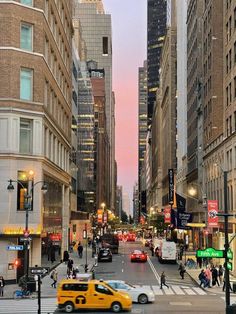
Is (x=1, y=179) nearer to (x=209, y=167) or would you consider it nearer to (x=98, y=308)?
(x=98, y=308)

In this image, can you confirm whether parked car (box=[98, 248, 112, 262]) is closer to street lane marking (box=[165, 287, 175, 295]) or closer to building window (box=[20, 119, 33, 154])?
building window (box=[20, 119, 33, 154])

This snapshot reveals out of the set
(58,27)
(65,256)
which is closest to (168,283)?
(65,256)

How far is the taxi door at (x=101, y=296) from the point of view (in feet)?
109

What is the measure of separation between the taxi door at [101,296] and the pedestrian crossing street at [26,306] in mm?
2424

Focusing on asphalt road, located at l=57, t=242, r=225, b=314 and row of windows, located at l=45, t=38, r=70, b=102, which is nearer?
asphalt road, located at l=57, t=242, r=225, b=314

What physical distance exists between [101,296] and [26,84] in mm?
22740

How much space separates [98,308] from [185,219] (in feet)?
87.2

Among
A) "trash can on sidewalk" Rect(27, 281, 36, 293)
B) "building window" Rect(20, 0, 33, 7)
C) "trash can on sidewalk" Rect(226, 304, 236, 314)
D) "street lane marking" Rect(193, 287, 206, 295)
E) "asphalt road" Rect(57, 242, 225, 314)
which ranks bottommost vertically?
"street lane marking" Rect(193, 287, 206, 295)

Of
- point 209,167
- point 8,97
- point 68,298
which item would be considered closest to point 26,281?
point 68,298

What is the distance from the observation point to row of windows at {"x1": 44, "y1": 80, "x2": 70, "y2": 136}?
55188 mm

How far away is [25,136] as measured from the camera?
49.5 m

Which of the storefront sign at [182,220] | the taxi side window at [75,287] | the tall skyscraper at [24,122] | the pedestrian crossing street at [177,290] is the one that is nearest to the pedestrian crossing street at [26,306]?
the taxi side window at [75,287]

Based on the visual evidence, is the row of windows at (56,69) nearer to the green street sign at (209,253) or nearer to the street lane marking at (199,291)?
the street lane marking at (199,291)

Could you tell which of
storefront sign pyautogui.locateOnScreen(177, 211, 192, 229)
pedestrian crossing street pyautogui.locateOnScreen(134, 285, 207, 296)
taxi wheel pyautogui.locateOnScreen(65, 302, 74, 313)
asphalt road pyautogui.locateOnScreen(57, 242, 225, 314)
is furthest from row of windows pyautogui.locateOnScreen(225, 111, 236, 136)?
taxi wheel pyautogui.locateOnScreen(65, 302, 74, 313)
